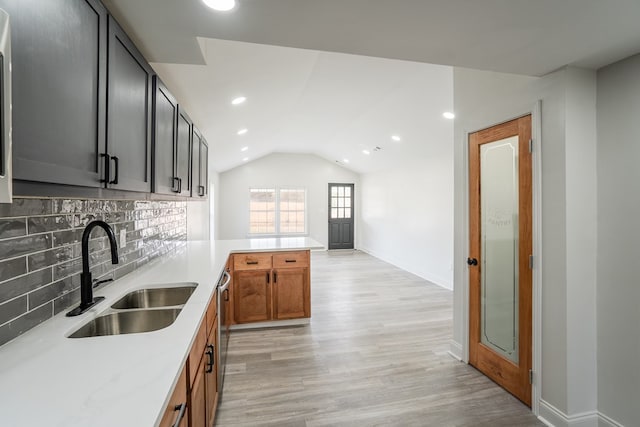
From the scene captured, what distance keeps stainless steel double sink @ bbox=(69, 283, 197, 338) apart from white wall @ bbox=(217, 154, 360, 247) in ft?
22.1

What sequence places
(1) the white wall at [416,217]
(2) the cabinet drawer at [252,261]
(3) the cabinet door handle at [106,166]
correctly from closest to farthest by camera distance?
(3) the cabinet door handle at [106,166], (2) the cabinet drawer at [252,261], (1) the white wall at [416,217]

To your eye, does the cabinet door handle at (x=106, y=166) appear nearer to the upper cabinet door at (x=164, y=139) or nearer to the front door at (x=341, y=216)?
the upper cabinet door at (x=164, y=139)

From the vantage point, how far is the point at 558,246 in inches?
73.8

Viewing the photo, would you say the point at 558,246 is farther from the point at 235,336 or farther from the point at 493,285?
the point at 235,336

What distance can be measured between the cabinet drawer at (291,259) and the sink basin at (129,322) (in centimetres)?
187

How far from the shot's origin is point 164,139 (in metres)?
1.83

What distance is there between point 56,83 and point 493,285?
2767 millimetres

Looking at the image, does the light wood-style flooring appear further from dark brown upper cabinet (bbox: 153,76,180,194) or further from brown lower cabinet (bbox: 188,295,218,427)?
A: dark brown upper cabinet (bbox: 153,76,180,194)

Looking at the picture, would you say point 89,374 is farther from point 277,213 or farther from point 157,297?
point 277,213

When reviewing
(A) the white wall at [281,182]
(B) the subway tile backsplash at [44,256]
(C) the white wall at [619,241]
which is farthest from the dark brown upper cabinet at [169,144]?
(A) the white wall at [281,182]

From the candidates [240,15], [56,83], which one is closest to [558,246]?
[240,15]

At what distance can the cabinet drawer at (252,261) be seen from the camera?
3260 mm

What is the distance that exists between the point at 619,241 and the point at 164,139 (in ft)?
9.15

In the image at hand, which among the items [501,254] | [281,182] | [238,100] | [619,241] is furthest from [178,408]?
[281,182]
